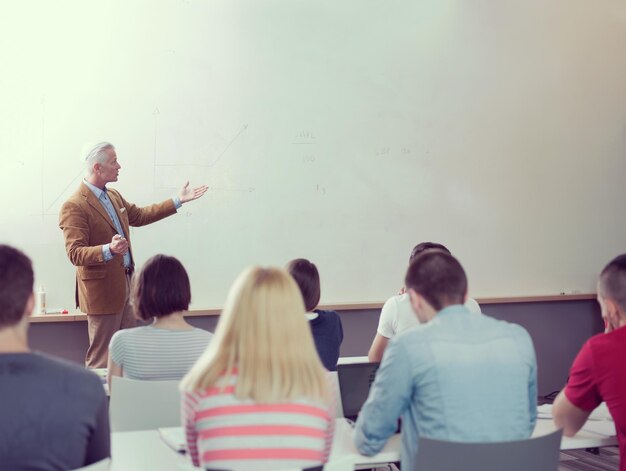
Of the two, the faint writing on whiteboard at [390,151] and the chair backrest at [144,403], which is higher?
the faint writing on whiteboard at [390,151]

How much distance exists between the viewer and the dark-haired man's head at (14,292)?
1.79 metres

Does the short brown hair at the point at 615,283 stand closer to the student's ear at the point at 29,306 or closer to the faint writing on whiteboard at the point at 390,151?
the student's ear at the point at 29,306

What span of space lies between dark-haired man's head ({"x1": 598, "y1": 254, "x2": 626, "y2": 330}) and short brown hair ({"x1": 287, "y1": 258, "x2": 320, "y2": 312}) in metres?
1.17

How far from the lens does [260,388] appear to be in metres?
1.88

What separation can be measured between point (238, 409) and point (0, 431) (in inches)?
20.5

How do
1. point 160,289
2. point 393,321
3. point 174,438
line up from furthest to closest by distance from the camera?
point 393,321 → point 160,289 → point 174,438

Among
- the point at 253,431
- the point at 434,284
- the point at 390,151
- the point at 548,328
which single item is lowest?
the point at 548,328

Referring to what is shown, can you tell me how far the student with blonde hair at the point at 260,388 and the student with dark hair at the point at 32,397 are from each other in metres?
0.26

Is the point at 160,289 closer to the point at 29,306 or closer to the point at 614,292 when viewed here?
the point at 29,306

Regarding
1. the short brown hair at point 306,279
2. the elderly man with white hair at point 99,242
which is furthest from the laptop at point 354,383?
the elderly man with white hair at point 99,242

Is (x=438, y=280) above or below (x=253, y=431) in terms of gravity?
above

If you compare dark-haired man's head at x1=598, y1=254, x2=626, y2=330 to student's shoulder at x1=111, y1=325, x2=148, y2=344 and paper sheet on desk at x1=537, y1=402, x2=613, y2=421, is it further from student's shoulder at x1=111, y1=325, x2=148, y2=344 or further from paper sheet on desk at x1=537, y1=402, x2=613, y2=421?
student's shoulder at x1=111, y1=325, x2=148, y2=344

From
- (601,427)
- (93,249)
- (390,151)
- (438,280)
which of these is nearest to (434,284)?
(438,280)

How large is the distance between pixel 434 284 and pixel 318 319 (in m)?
1.02
